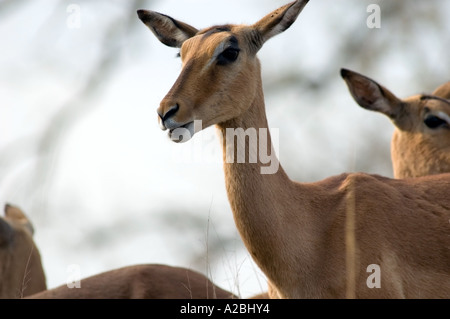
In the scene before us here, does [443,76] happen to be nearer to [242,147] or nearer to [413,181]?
[413,181]

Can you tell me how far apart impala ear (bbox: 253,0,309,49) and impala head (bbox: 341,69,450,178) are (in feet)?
8.57

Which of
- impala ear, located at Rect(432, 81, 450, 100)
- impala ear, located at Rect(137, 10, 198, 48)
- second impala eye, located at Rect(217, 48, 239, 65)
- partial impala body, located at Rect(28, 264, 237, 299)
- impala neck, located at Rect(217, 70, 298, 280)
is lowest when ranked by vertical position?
partial impala body, located at Rect(28, 264, 237, 299)

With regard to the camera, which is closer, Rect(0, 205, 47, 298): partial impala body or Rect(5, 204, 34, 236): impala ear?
Rect(0, 205, 47, 298): partial impala body

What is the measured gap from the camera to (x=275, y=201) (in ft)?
23.3

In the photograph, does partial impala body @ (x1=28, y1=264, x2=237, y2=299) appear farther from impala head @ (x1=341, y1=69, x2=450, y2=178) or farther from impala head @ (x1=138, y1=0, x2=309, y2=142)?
impala head @ (x1=341, y1=69, x2=450, y2=178)

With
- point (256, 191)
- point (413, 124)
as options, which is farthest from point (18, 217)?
point (256, 191)

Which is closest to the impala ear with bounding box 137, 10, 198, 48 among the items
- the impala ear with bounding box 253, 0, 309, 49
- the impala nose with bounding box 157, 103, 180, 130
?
the impala ear with bounding box 253, 0, 309, 49

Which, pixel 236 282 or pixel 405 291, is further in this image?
pixel 236 282

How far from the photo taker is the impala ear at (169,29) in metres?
8.10

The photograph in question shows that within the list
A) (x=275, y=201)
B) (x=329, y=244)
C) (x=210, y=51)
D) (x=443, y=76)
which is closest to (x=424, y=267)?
(x=329, y=244)

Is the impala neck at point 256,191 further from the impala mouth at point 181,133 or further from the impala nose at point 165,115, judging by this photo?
the impala nose at point 165,115

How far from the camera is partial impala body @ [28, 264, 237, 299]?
29.3ft

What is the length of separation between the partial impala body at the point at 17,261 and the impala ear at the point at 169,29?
12.7 feet
